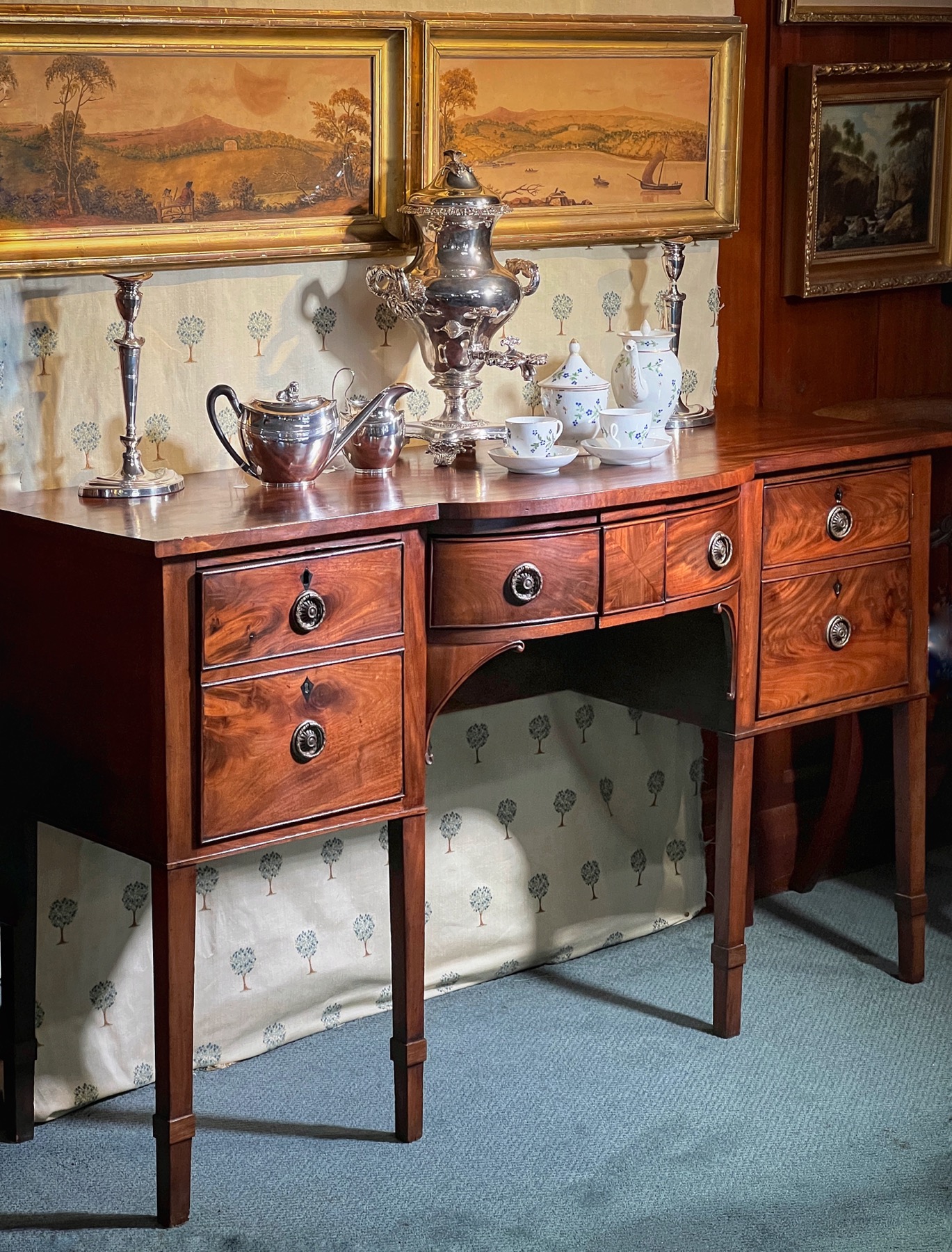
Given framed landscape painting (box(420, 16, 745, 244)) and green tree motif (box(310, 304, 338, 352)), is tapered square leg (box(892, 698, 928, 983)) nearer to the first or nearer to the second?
framed landscape painting (box(420, 16, 745, 244))

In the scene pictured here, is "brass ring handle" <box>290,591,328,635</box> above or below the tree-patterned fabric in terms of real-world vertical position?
above

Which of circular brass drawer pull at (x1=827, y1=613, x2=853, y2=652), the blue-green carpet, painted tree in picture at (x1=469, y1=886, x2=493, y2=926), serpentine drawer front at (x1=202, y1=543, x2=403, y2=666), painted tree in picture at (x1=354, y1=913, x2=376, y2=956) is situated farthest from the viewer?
painted tree in picture at (x1=469, y1=886, x2=493, y2=926)

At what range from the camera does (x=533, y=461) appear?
8.37 ft

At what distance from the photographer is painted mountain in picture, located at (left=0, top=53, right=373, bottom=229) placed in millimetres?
→ 2359

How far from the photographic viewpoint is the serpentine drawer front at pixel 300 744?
85.3 inches

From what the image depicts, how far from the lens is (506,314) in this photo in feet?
9.09

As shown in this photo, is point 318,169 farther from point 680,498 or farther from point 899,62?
point 899,62

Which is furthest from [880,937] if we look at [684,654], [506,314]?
[506,314]

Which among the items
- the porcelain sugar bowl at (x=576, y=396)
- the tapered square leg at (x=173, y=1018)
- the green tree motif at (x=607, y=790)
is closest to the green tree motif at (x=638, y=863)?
the green tree motif at (x=607, y=790)

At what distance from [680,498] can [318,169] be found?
78 cm

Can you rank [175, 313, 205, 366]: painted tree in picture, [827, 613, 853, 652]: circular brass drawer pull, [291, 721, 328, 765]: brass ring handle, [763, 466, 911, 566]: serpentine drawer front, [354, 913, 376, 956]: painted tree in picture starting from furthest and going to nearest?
[354, 913, 376, 956]: painted tree in picture, [827, 613, 853, 652]: circular brass drawer pull, [763, 466, 911, 566]: serpentine drawer front, [175, 313, 205, 366]: painted tree in picture, [291, 721, 328, 765]: brass ring handle

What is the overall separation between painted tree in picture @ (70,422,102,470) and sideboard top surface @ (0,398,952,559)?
0.11 meters

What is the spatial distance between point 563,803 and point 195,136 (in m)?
1.45

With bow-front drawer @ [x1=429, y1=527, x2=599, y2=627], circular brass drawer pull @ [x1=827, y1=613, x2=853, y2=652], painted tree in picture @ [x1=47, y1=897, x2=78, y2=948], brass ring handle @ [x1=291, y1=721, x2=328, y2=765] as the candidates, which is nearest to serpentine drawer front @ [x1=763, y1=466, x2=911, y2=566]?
circular brass drawer pull @ [x1=827, y1=613, x2=853, y2=652]
